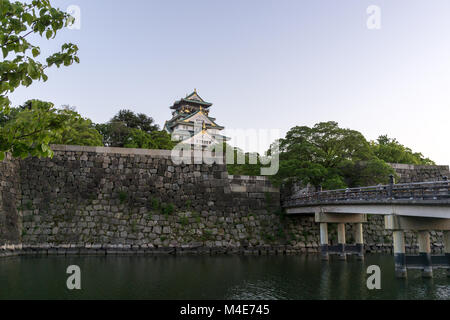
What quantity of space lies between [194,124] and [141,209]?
37.8m

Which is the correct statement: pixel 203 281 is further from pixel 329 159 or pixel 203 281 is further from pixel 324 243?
pixel 329 159

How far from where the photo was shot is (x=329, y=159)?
24.0 meters

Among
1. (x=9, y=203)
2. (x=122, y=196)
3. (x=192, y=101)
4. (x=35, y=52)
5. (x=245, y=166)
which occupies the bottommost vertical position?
(x=9, y=203)

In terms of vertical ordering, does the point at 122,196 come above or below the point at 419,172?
below

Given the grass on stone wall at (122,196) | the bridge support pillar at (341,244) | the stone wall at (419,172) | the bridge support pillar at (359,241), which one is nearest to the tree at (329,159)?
the bridge support pillar at (341,244)

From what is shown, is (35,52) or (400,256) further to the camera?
(400,256)

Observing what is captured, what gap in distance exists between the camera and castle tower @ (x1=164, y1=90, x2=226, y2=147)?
5588 centimetres

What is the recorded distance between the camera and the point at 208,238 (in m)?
22.5

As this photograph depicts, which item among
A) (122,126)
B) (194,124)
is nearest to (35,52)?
(122,126)

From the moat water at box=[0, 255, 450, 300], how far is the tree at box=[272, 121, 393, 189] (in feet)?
21.9

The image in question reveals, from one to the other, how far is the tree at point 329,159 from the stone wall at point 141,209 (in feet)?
10.9

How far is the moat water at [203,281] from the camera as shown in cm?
1048

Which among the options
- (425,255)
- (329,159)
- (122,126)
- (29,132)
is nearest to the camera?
(29,132)
